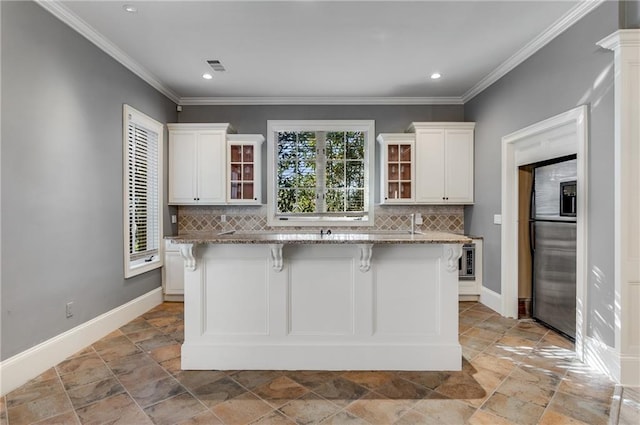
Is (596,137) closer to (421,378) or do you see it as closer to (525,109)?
(525,109)

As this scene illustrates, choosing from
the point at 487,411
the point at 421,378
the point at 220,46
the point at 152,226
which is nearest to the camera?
the point at 487,411

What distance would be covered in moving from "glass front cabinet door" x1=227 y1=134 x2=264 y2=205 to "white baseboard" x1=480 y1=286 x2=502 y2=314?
3403 millimetres

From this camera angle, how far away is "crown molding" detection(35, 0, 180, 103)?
2623 mm

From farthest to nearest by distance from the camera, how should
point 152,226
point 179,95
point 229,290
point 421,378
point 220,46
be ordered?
point 179,95
point 152,226
point 220,46
point 229,290
point 421,378

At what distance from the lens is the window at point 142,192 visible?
366 centimetres

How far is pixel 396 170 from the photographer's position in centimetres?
485

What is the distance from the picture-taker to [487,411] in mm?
2020

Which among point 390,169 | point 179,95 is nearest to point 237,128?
point 179,95

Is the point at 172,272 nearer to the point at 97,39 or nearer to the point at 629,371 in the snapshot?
the point at 97,39

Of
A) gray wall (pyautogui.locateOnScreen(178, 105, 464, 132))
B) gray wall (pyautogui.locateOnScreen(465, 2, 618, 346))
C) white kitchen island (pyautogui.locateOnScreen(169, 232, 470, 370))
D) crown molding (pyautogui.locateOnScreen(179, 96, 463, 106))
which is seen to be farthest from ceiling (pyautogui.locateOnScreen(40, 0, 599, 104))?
white kitchen island (pyautogui.locateOnScreen(169, 232, 470, 370))

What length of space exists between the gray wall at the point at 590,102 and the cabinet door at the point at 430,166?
2.70 ft

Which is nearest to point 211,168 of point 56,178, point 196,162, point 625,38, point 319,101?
point 196,162

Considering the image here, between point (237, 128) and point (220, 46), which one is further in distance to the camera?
point (237, 128)

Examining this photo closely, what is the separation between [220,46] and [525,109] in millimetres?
3329
